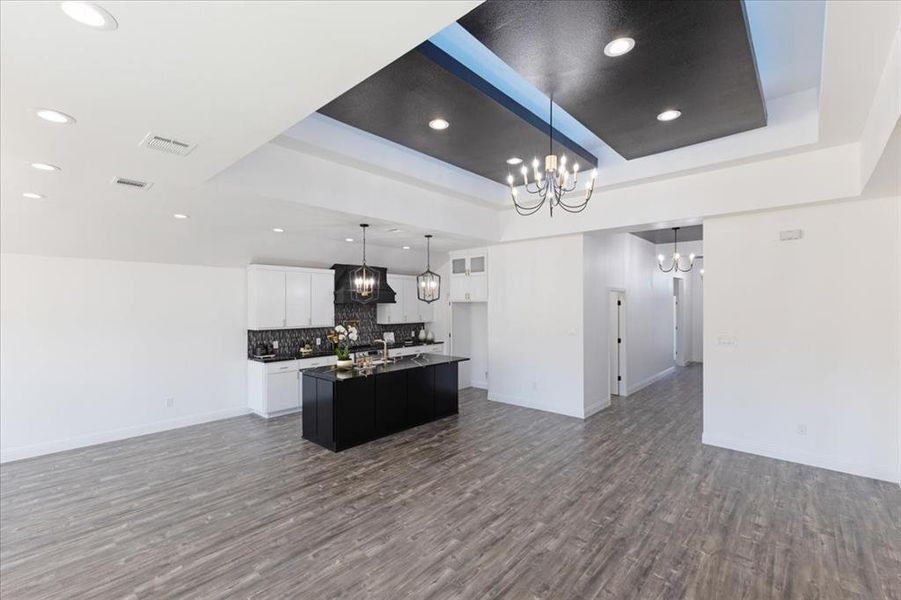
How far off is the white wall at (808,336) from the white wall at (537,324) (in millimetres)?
1809

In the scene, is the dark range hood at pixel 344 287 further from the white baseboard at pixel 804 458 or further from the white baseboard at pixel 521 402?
the white baseboard at pixel 804 458

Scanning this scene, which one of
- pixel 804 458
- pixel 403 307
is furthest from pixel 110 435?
pixel 804 458

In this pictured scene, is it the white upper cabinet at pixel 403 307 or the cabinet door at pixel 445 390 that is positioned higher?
the white upper cabinet at pixel 403 307

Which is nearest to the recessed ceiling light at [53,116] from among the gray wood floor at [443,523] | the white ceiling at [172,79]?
the white ceiling at [172,79]

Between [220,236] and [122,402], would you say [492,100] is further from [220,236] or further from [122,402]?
[122,402]

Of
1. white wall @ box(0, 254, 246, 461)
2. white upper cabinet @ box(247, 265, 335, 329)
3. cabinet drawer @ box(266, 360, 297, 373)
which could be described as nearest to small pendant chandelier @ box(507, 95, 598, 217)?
white upper cabinet @ box(247, 265, 335, 329)

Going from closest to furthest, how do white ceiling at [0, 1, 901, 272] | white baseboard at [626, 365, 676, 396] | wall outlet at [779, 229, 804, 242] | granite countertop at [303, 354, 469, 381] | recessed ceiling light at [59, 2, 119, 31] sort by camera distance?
recessed ceiling light at [59, 2, 119, 31]
white ceiling at [0, 1, 901, 272]
wall outlet at [779, 229, 804, 242]
granite countertop at [303, 354, 469, 381]
white baseboard at [626, 365, 676, 396]

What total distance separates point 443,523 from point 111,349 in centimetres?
519

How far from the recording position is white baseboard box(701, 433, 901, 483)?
4.13m

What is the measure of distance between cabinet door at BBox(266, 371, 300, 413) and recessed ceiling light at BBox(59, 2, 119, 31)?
5539 millimetres

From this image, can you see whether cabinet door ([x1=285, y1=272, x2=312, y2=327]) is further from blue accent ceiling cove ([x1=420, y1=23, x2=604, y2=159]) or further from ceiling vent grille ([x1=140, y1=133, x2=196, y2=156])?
blue accent ceiling cove ([x1=420, y1=23, x2=604, y2=159])

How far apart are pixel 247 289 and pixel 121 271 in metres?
1.64

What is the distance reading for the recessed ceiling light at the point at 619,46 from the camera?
270 centimetres

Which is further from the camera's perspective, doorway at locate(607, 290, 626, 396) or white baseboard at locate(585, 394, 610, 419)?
doorway at locate(607, 290, 626, 396)
